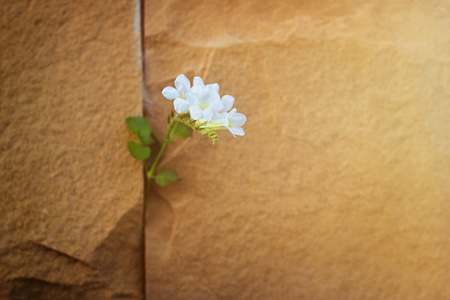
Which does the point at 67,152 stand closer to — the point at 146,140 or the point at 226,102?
the point at 146,140

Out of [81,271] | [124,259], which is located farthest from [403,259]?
[81,271]

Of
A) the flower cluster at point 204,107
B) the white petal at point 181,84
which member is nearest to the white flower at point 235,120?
the flower cluster at point 204,107

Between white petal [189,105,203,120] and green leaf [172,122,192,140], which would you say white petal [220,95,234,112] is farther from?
green leaf [172,122,192,140]

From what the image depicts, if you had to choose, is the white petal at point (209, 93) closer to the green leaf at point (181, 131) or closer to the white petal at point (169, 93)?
the white petal at point (169, 93)

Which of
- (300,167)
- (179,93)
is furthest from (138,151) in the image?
(300,167)

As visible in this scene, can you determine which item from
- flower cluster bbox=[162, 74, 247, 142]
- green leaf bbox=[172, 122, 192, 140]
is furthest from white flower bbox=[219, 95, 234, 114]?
green leaf bbox=[172, 122, 192, 140]
